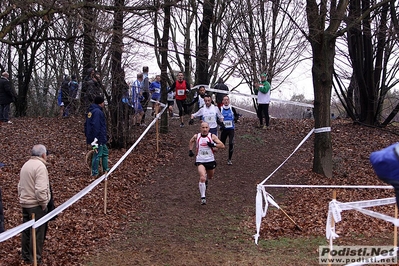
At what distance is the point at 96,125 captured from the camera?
12.2m

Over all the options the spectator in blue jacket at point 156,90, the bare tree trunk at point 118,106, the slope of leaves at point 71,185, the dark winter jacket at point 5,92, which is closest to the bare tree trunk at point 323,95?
the slope of leaves at point 71,185

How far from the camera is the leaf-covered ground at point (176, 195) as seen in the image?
8859 mm

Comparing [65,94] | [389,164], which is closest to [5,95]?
[65,94]

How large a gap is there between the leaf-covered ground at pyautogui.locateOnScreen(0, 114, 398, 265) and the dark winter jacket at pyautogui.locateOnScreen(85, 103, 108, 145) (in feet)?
3.52

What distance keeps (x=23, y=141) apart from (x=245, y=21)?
38.9ft

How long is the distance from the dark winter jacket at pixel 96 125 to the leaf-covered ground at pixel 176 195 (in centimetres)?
107

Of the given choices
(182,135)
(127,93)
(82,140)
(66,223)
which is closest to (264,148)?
(182,135)

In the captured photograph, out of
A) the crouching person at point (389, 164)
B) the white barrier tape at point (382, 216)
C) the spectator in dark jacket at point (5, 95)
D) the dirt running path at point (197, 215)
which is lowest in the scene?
the dirt running path at point (197, 215)

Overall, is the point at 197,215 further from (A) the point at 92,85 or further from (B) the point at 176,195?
(A) the point at 92,85

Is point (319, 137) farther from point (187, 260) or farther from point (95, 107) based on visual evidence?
point (187, 260)

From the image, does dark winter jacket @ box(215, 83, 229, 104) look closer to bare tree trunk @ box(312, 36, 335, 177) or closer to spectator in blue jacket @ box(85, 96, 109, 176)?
bare tree trunk @ box(312, 36, 335, 177)

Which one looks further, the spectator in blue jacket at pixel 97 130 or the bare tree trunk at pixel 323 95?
the bare tree trunk at pixel 323 95

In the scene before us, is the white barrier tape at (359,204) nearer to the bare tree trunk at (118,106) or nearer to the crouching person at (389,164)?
the crouching person at (389,164)

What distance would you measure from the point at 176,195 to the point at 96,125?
2562 millimetres
